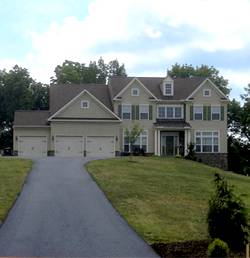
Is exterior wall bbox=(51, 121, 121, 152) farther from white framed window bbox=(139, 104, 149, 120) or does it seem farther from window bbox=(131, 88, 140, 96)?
window bbox=(131, 88, 140, 96)

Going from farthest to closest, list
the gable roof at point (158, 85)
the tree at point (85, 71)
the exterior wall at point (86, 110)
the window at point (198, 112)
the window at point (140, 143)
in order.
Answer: the tree at point (85, 71) < the gable roof at point (158, 85) < the window at point (198, 112) < the window at point (140, 143) < the exterior wall at point (86, 110)

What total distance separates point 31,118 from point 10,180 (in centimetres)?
2848

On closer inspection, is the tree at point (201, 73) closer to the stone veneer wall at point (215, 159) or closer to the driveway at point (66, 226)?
the stone veneer wall at point (215, 159)

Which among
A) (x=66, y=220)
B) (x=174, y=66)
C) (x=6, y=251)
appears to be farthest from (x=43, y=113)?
(x=6, y=251)

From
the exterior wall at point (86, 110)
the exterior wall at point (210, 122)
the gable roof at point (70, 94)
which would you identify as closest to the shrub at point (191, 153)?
the exterior wall at point (210, 122)

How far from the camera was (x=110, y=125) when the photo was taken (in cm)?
5375

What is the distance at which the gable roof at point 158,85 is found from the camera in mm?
57500

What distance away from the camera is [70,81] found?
8200 centimetres

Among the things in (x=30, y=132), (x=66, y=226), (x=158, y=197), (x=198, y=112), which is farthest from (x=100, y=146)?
(x=66, y=226)

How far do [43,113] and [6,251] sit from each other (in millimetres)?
A: 43218

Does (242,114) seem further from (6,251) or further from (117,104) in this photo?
(6,251)

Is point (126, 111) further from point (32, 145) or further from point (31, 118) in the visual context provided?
point (32, 145)

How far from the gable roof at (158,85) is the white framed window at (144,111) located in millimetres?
1655

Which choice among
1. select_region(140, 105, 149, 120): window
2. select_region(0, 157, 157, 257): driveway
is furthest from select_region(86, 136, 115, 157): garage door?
select_region(0, 157, 157, 257): driveway
